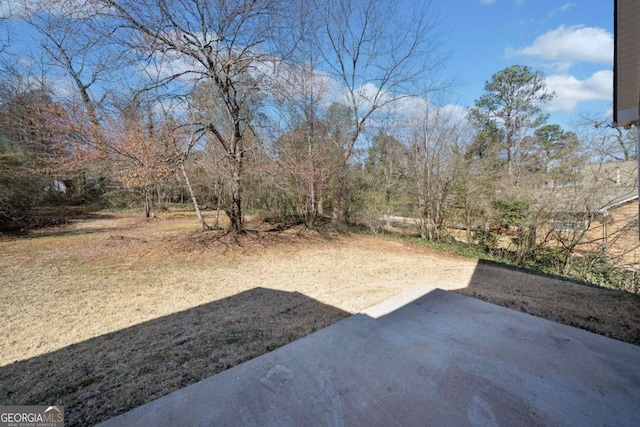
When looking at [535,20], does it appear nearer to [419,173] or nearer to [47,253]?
[419,173]

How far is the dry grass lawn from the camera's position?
185 cm

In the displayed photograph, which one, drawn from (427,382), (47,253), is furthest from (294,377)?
(47,253)

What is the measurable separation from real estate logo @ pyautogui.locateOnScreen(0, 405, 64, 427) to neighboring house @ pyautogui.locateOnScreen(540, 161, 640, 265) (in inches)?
329

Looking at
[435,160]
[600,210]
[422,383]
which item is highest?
[435,160]

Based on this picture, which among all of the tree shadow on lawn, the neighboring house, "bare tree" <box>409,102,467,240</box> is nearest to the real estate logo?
the tree shadow on lawn

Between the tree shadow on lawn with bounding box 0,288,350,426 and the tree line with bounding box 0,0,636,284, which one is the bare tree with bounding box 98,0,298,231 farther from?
the tree shadow on lawn with bounding box 0,288,350,426

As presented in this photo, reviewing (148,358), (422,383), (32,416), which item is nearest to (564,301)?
(422,383)

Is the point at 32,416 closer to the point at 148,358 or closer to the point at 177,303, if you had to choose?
the point at 148,358

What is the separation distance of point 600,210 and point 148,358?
27.3 ft

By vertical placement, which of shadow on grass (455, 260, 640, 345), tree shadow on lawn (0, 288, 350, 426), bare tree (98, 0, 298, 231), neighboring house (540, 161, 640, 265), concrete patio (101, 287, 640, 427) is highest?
bare tree (98, 0, 298, 231)

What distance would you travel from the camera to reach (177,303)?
327cm

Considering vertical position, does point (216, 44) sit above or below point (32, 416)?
above

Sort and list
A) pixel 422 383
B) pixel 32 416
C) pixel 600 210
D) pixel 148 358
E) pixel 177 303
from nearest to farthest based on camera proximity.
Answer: pixel 32 416 < pixel 422 383 < pixel 148 358 < pixel 177 303 < pixel 600 210

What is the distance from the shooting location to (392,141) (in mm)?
10633
